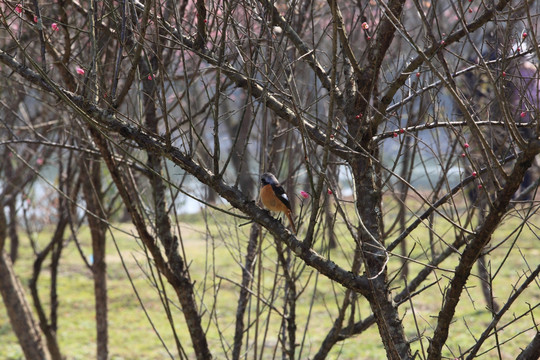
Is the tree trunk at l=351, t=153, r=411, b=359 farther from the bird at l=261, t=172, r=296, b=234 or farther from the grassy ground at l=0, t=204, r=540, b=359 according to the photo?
the grassy ground at l=0, t=204, r=540, b=359

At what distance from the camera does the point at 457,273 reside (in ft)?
6.58

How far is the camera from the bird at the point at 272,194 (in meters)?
3.55

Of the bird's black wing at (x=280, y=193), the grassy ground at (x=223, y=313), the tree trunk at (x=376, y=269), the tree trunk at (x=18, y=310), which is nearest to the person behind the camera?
the tree trunk at (x=376, y=269)

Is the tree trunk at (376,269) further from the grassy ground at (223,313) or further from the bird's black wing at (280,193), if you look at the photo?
the grassy ground at (223,313)

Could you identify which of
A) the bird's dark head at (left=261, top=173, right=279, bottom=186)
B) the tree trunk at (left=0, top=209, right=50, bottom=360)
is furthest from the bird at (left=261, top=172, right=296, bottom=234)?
the tree trunk at (left=0, top=209, right=50, bottom=360)

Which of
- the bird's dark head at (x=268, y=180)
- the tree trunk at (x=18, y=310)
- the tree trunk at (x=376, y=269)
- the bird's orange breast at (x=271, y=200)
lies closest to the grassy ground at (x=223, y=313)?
the tree trunk at (x=18, y=310)

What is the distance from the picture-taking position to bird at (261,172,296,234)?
11.6 ft

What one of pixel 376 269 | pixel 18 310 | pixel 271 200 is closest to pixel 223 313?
pixel 18 310

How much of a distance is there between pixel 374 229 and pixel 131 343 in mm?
6979

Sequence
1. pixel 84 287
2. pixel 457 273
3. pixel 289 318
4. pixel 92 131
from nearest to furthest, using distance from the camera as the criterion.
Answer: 1. pixel 457 273
2. pixel 92 131
3. pixel 289 318
4. pixel 84 287

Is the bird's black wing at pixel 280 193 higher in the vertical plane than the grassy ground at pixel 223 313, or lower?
lower

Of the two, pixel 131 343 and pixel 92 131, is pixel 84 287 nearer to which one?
pixel 131 343

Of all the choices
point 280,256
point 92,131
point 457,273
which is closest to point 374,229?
point 457,273

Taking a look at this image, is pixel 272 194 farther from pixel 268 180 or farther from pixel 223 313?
pixel 223 313
